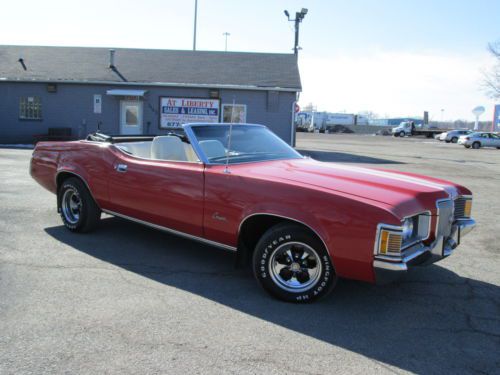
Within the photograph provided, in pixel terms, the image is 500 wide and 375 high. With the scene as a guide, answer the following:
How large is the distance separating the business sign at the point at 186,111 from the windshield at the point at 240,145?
16.9 metres

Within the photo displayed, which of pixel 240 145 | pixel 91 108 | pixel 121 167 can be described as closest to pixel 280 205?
pixel 240 145

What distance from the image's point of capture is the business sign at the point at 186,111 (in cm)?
2212

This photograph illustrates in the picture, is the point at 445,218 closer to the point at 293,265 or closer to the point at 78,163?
the point at 293,265

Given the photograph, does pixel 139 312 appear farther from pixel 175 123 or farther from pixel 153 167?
pixel 175 123

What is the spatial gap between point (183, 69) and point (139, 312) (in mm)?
21436

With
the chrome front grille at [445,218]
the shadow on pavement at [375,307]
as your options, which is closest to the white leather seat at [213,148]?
the shadow on pavement at [375,307]

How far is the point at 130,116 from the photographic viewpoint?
22750mm

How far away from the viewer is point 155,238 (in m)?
5.90

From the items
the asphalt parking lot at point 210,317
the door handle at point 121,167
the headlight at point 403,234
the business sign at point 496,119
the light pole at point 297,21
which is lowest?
the asphalt parking lot at point 210,317

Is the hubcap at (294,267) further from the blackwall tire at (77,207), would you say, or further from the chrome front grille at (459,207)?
the blackwall tire at (77,207)

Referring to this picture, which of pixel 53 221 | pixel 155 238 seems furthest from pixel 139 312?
pixel 53 221

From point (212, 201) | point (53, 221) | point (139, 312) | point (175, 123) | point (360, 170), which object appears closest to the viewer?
point (139, 312)

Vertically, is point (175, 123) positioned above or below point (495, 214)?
above

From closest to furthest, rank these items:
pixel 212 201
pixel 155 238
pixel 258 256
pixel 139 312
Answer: pixel 139 312, pixel 258 256, pixel 212 201, pixel 155 238
